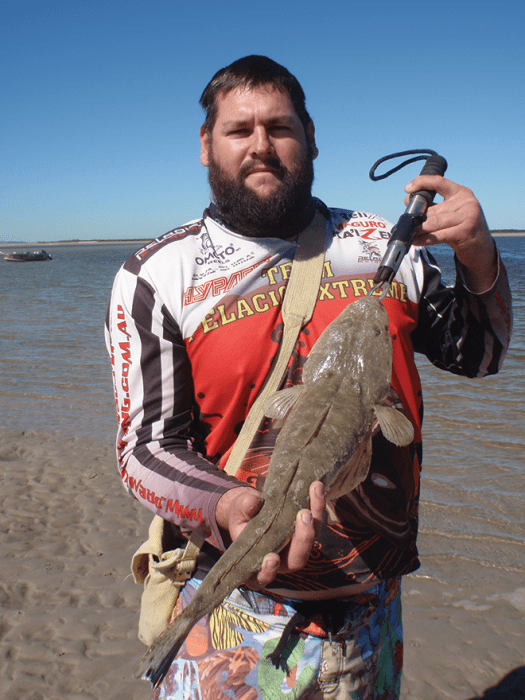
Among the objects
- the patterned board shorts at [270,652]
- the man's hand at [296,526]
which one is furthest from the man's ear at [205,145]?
the patterned board shorts at [270,652]

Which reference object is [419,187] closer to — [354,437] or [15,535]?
[354,437]

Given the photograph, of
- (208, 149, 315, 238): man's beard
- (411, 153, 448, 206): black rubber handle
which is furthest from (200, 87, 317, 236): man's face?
(411, 153, 448, 206): black rubber handle

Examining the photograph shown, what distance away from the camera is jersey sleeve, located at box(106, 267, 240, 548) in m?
2.31

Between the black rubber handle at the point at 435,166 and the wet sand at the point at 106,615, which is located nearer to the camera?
the black rubber handle at the point at 435,166

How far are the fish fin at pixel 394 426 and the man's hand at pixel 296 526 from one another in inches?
16.2

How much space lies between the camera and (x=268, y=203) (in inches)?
103

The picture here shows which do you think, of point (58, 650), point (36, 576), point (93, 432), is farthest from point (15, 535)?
point (93, 432)

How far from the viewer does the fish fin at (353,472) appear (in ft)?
6.94

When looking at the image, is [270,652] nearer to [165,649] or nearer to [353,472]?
[165,649]

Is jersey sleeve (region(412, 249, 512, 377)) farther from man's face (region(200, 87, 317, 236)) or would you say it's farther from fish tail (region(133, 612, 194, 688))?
fish tail (region(133, 612, 194, 688))

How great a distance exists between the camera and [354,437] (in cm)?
215

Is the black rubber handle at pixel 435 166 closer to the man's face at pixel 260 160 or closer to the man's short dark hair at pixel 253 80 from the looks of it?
the man's face at pixel 260 160

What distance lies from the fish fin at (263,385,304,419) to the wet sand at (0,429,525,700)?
139 inches

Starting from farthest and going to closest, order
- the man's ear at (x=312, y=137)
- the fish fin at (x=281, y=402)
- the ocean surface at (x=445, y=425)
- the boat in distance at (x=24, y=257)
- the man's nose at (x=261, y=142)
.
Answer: the boat in distance at (x=24, y=257), the ocean surface at (x=445, y=425), the man's ear at (x=312, y=137), the man's nose at (x=261, y=142), the fish fin at (x=281, y=402)
